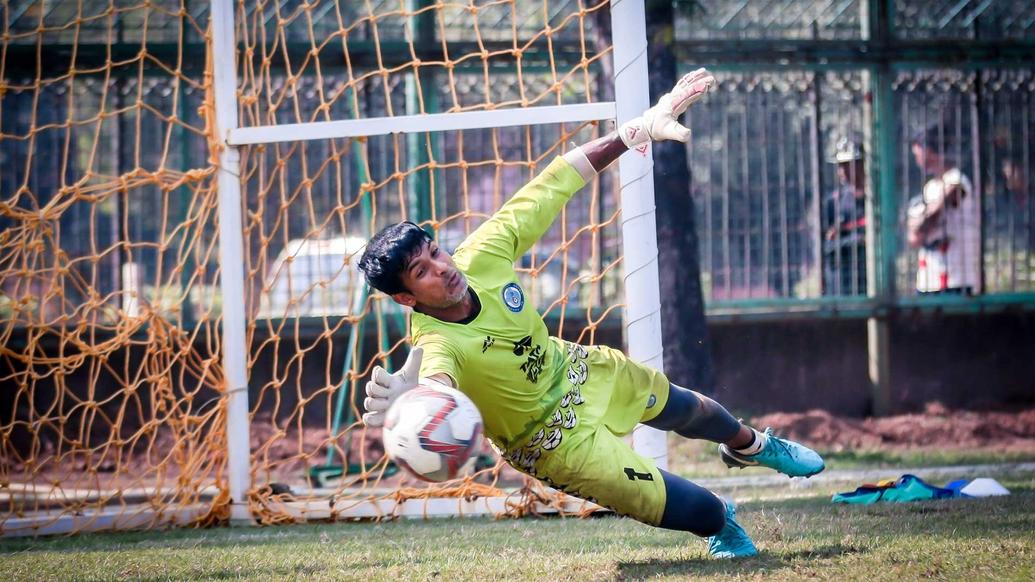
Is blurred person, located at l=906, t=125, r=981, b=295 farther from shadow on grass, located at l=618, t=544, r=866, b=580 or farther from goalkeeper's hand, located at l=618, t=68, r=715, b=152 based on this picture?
shadow on grass, located at l=618, t=544, r=866, b=580

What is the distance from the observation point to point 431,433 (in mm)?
3355

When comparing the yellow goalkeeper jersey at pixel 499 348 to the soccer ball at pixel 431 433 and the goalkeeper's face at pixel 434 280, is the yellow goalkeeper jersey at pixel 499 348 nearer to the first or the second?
the goalkeeper's face at pixel 434 280

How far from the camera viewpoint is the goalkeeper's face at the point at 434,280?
3.92 m

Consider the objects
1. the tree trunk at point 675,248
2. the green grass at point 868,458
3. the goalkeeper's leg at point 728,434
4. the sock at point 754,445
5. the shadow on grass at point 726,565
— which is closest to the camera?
the shadow on grass at point 726,565

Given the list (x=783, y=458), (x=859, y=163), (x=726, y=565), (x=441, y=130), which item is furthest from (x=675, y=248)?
(x=726, y=565)

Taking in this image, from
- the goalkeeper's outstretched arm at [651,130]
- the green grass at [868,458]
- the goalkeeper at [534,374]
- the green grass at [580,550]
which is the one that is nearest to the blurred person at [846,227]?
the green grass at [868,458]

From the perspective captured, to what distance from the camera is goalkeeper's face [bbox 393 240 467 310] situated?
3924 mm

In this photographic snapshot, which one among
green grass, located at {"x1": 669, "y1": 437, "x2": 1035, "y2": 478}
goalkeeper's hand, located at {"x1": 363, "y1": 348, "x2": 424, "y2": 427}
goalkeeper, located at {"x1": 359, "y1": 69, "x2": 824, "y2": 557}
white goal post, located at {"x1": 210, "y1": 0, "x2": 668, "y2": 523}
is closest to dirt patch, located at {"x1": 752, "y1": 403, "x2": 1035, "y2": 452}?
green grass, located at {"x1": 669, "y1": 437, "x2": 1035, "y2": 478}

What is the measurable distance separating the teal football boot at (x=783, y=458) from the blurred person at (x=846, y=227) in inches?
204

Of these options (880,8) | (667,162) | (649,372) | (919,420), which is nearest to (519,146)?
(667,162)

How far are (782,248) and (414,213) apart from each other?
3.20m

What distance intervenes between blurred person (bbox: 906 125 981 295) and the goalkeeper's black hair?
22.6 ft

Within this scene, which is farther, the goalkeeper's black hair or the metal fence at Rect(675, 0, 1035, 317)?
the metal fence at Rect(675, 0, 1035, 317)

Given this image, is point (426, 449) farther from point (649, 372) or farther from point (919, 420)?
point (919, 420)
